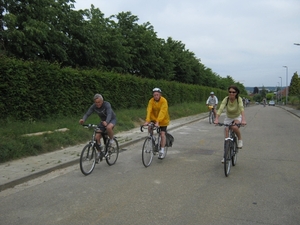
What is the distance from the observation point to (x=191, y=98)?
3462 centimetres

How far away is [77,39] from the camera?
57.3 ft

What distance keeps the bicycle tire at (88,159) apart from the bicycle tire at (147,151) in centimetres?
119

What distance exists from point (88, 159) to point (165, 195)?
2.21m

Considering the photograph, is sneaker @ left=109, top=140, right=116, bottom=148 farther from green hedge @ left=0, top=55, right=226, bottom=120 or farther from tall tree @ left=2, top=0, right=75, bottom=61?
tall tree @ left=2, top=0, right=75, bottom=61

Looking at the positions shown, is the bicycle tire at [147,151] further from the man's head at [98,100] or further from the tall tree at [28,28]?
the tall tree at [28,28]

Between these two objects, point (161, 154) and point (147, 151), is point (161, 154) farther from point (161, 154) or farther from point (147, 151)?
point (147, 151)

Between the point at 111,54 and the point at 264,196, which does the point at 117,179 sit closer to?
the point at 264,196

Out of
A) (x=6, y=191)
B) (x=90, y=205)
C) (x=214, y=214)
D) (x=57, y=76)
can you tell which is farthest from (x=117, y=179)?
(x=57, y=76)

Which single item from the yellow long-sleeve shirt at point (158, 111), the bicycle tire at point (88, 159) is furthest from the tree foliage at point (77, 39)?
the bicycle tire at point (88, 159)

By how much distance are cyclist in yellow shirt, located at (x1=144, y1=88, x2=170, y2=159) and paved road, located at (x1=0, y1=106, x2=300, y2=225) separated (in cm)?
65

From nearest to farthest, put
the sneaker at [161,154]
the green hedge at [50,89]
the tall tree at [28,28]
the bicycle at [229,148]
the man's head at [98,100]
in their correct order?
the bicycle at [229,148] → the man's head at [98,100] → the sneaker at [161,154] → the green hedge at [50,89] → the tall tree at [28,28]

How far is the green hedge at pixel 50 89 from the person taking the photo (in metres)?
10.7

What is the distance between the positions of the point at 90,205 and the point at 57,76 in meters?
8.49

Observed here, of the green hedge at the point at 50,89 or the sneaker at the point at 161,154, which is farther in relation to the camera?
the green hedge at the point at 50,89
